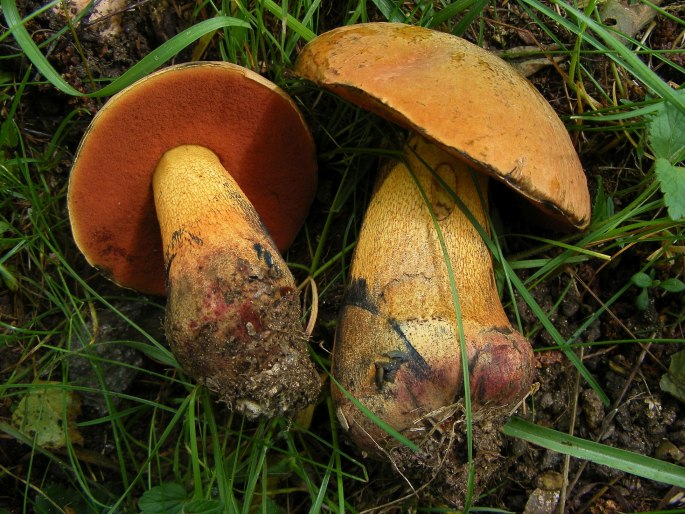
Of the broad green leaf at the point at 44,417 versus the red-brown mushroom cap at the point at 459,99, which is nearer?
the red-brown mushroom cap at the point at 459,99

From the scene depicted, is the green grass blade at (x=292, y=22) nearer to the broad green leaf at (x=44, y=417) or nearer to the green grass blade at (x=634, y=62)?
the green grass blade at (x=634, y=62)

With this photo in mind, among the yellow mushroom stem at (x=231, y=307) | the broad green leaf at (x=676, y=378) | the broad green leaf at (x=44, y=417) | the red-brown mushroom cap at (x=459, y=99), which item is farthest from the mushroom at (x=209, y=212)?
the broad green leaf at (x=676, y=378)

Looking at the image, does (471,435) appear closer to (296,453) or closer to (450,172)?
(296,453)

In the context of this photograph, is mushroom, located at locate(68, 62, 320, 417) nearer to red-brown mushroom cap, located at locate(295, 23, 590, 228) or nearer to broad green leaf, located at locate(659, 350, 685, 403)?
red-brown mushroom cap, located at locate(295, 23, 590, 228)

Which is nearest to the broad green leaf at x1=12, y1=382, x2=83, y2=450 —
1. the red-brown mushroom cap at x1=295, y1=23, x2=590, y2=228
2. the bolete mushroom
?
the bolete mushroom

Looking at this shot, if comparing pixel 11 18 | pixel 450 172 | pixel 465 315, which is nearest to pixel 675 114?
pixel 450 172

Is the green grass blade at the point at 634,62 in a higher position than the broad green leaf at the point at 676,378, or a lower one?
higher

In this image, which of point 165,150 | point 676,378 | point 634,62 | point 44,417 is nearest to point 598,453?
point 676,378
